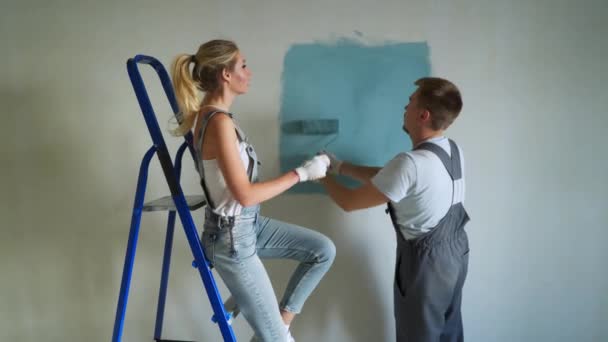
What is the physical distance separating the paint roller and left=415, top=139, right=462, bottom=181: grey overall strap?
0.39m

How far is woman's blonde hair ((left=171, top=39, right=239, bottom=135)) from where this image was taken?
1.16m

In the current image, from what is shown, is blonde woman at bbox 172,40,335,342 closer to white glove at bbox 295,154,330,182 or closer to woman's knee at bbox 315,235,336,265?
white glove at bbox 295,154,330,182

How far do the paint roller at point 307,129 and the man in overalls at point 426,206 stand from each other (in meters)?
0.32

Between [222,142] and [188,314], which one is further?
[188,314]

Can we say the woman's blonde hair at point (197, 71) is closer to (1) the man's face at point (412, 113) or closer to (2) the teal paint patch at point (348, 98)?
(2) the teal paint patch at point (348, 98)

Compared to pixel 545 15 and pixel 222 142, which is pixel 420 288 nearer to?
pixel 222 142

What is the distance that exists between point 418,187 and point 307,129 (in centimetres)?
53

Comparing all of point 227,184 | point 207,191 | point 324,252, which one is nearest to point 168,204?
point 207,191

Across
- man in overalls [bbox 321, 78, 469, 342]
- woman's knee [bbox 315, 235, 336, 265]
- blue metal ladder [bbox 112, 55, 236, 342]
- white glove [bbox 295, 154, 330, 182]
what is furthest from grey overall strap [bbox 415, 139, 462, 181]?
blue metal ladder [bbox 112, 55, 236, 342]

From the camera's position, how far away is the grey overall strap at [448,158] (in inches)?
50.1

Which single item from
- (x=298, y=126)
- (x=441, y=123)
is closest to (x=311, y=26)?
(x=298, y=126)

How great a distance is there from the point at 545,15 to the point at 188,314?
6.48ft

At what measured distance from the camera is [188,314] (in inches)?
67.0

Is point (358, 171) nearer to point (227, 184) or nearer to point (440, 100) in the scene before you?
point (440, 100)
